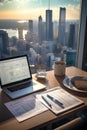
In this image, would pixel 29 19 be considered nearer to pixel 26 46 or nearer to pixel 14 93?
pixel 26 46

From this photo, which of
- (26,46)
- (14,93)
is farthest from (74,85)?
(26,46)

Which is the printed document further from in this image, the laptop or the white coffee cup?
the white coffee cup

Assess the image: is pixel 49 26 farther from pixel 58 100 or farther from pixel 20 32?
pixel 58 100

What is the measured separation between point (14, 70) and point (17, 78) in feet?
0.20

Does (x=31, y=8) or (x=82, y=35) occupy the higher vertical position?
(x=31, y=8)

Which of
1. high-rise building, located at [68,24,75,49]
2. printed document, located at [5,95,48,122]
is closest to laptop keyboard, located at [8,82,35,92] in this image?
printed document, located at [5,95,48,122]

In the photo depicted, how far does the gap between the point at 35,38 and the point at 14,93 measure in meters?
0.70

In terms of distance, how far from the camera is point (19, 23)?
1.54 meters

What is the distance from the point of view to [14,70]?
1.24 metres

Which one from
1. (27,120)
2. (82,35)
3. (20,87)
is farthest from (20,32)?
(27,120)

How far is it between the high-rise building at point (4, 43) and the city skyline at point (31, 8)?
0.14m

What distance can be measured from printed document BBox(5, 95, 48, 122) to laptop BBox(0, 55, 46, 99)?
0.08m

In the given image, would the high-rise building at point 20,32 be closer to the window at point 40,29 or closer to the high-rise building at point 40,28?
the window at point 40,29

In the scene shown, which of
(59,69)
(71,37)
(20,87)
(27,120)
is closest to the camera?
(27,120)
